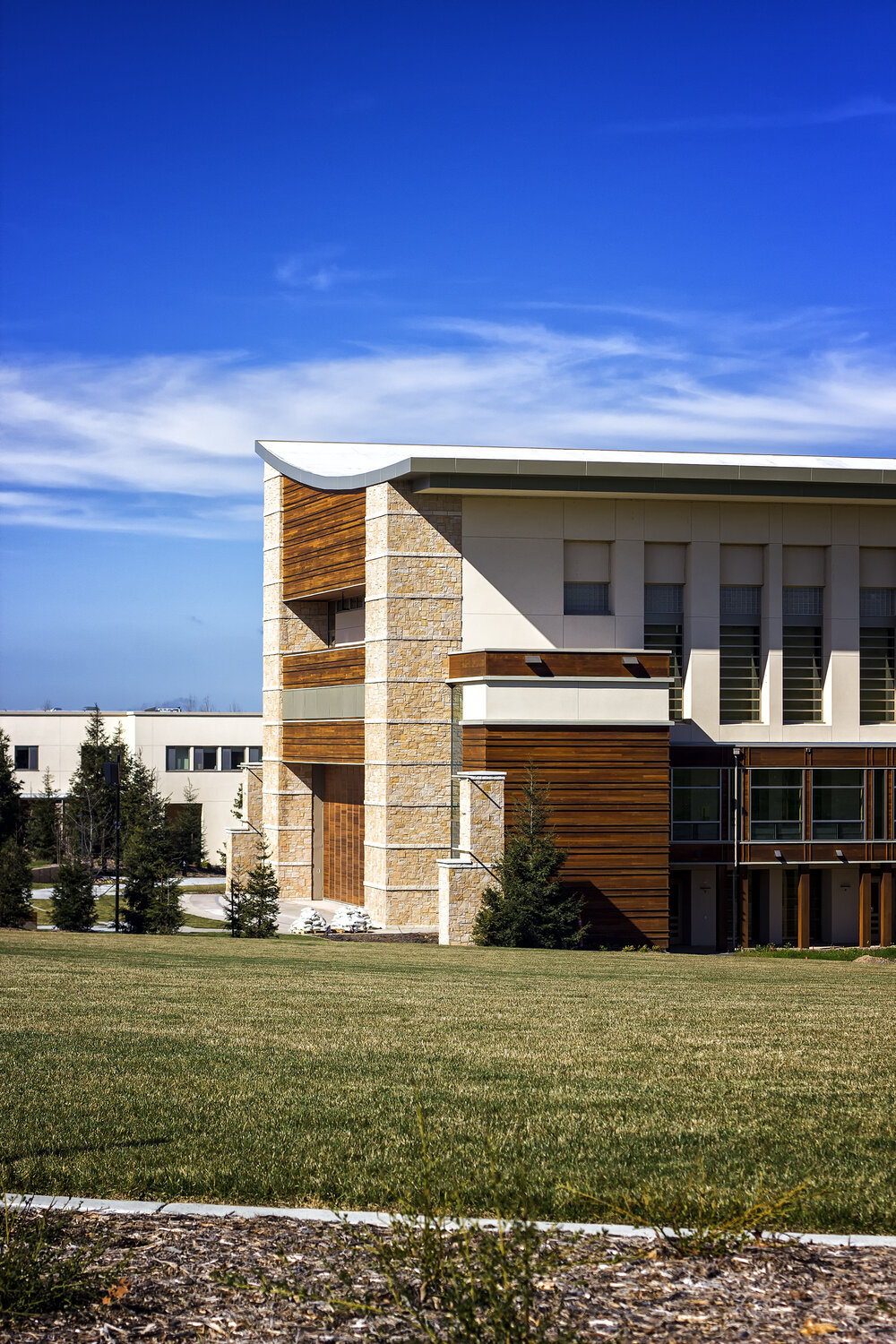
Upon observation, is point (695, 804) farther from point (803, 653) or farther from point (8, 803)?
point (8, 803)

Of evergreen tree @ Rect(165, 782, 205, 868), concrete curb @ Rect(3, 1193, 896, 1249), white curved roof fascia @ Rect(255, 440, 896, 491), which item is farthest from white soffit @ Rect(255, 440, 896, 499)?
concrete curb @ Rect(3, 1193, 896, 1249)

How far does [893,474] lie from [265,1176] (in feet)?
101

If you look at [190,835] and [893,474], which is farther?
[190,835]

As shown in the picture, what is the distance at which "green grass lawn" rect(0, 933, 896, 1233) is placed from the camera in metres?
6.68

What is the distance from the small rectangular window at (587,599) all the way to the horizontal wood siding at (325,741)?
6.82 m

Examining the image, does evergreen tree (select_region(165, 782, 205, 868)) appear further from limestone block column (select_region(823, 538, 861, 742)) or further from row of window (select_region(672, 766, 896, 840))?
limestone block column (select_region(823, 538, 861, 742))

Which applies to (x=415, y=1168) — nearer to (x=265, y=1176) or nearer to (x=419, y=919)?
(x=265, y=1176)

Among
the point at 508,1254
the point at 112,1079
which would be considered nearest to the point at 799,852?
the point at 112,1079

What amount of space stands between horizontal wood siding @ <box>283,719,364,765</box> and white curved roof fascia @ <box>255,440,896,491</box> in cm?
701

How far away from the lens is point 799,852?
34500 mm

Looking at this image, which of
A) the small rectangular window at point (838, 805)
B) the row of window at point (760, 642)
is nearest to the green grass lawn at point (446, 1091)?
the row of window at point (760, 642)

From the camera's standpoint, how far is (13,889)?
32844 millimetres

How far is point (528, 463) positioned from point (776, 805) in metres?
11.7

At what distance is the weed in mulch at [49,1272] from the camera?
496cm
